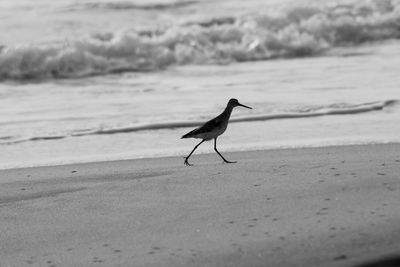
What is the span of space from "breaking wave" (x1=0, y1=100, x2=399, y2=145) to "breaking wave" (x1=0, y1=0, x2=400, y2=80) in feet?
15.1

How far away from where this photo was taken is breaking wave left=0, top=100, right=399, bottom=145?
9.61 meters

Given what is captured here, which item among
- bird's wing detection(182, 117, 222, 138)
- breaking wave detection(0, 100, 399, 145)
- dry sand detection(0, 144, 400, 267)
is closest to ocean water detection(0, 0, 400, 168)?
breaking wave detection(0, 100, 399, 145)

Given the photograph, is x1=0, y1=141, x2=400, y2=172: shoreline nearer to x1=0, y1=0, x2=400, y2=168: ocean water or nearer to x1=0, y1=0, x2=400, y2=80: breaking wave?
x1=0, y1=0, x2=400, y2=168: ocean water

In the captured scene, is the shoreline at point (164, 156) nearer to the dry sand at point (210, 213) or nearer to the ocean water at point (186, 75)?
the ocean water at point (186, 75)

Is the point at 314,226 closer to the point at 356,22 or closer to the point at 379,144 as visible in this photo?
the point at 379,144

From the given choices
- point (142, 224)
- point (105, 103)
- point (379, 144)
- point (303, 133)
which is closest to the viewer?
point (142, 224)

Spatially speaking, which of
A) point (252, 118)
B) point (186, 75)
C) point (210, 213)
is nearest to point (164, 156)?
point (252, 118)

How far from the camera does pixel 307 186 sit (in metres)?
6.33

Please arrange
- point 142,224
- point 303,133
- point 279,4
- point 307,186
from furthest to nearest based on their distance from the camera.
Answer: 1. point 279,4
2. point 303,133
3. point 307,186
4. point 142,224

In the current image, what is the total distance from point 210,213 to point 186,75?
8.30 metres

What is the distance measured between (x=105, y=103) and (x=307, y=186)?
5.55m

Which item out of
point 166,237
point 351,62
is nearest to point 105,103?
point 351,62

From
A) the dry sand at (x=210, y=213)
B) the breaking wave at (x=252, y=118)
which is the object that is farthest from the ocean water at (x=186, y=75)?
the dry sand at (x=210, y=213)

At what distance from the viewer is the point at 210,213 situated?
5.94 m
